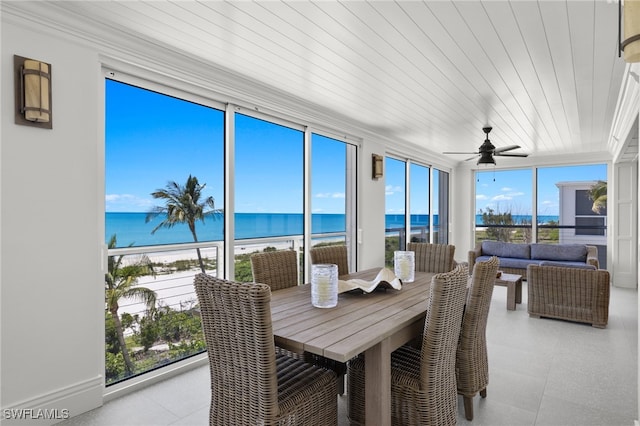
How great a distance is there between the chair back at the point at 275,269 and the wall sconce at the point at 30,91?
1547mm

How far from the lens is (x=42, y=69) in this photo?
2135 millimetres

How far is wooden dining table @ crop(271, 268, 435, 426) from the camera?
1640mm

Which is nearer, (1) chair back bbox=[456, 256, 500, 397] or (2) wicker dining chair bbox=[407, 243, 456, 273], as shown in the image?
(1) chair back bbox=[456, 256, 500, 397]

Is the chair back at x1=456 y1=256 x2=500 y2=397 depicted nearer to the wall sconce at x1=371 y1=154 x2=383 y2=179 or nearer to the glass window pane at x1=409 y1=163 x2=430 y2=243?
the wall sconce at x1=371 y1=154 x2=383 y2=179

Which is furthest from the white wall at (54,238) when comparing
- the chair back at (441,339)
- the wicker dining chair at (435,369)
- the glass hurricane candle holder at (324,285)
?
the chair back at (441,339)

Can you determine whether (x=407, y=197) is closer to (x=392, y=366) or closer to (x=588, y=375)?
(x=588, y=375)

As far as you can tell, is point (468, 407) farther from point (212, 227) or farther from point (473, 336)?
point (212, 227)

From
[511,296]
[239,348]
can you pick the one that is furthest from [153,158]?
[511,296]

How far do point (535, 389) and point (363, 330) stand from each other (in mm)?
1759

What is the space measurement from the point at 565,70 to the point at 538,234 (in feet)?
18.2

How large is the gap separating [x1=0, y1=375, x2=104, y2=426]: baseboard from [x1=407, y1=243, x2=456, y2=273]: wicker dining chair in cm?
299

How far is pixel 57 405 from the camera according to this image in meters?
2.23

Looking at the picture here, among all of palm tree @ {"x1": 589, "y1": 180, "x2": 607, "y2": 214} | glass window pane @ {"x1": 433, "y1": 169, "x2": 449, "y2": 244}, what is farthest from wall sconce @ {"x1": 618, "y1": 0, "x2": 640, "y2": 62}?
palm tree @ {"x1": 589, "y1": 180, "x2": 607, "y2": 214}

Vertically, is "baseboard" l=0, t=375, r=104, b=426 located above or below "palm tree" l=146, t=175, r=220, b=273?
below
